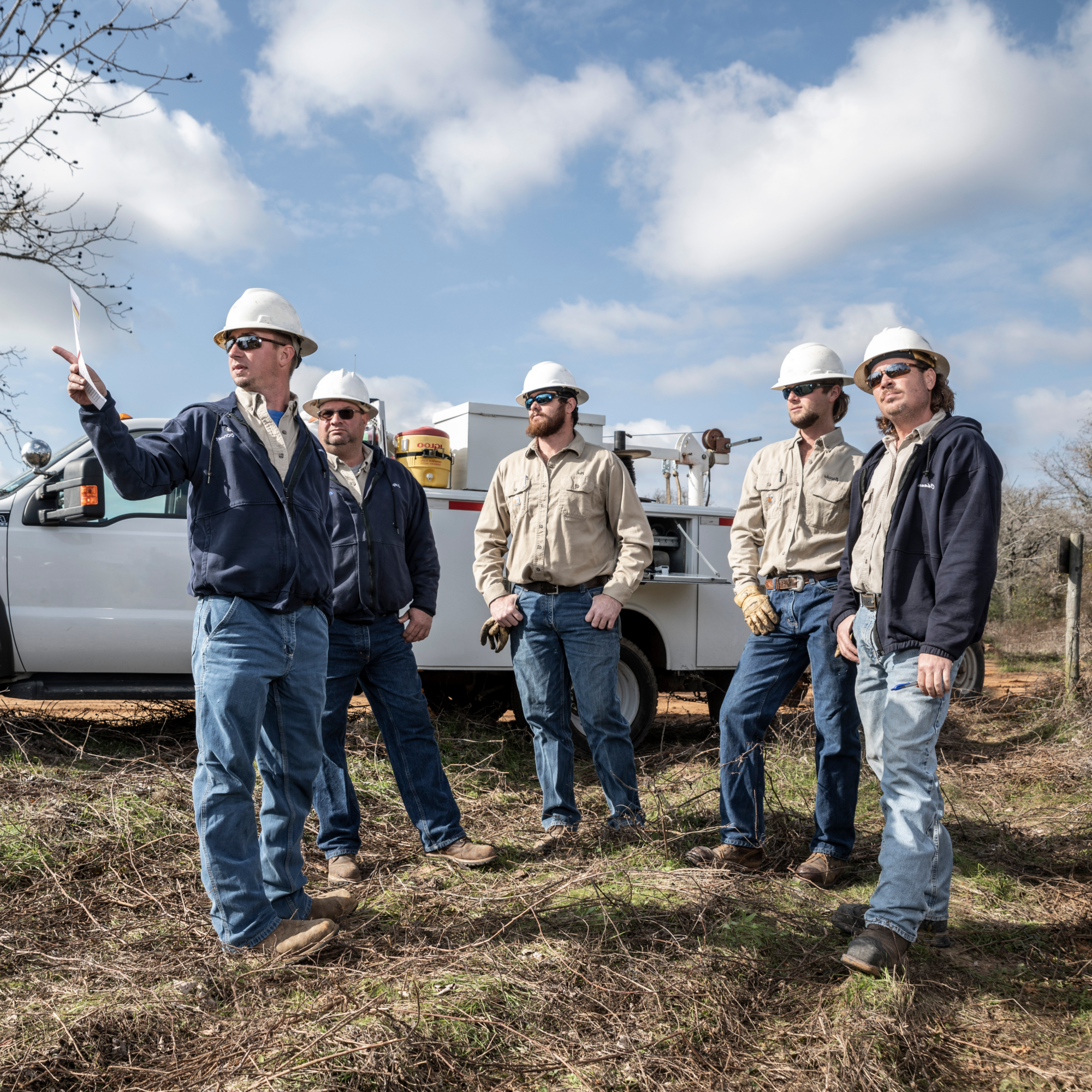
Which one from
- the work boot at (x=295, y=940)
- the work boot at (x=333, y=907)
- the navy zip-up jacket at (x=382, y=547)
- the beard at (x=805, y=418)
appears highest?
the beard at (x=805, y=418)

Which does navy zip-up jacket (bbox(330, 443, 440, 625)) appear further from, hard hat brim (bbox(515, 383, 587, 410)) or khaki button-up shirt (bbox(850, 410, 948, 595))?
khaki button-up shirt (bbox(850, 410, 948, 595))

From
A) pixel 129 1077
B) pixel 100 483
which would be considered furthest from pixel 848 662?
pixel 100 483

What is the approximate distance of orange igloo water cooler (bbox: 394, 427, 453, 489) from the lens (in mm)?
5898

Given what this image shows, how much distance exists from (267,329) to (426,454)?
2.92m

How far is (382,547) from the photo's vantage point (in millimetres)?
3955

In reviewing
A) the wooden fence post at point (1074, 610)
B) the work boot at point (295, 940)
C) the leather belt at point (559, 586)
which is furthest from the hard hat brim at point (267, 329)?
the wooden fence post at point (1074, 610)

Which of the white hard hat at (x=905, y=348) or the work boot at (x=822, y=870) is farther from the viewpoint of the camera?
the work boot at (x=822, y=870)

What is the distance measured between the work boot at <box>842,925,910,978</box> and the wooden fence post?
6281mm

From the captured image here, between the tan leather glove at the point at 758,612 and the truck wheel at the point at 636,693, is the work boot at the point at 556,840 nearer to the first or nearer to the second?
the tan leather glove at the point at 758,612

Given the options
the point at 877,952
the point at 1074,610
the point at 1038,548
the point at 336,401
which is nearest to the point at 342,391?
the point at 336,401

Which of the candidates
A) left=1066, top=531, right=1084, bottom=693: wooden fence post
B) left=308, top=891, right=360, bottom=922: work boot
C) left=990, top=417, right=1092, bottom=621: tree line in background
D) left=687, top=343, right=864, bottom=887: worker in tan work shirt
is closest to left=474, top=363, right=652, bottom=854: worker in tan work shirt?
left=687, top=343, right=864, bottom=887: worker in tan work shirt

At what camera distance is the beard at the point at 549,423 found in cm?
427

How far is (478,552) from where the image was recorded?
449 cm

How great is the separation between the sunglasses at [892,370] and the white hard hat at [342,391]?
2.17 m
